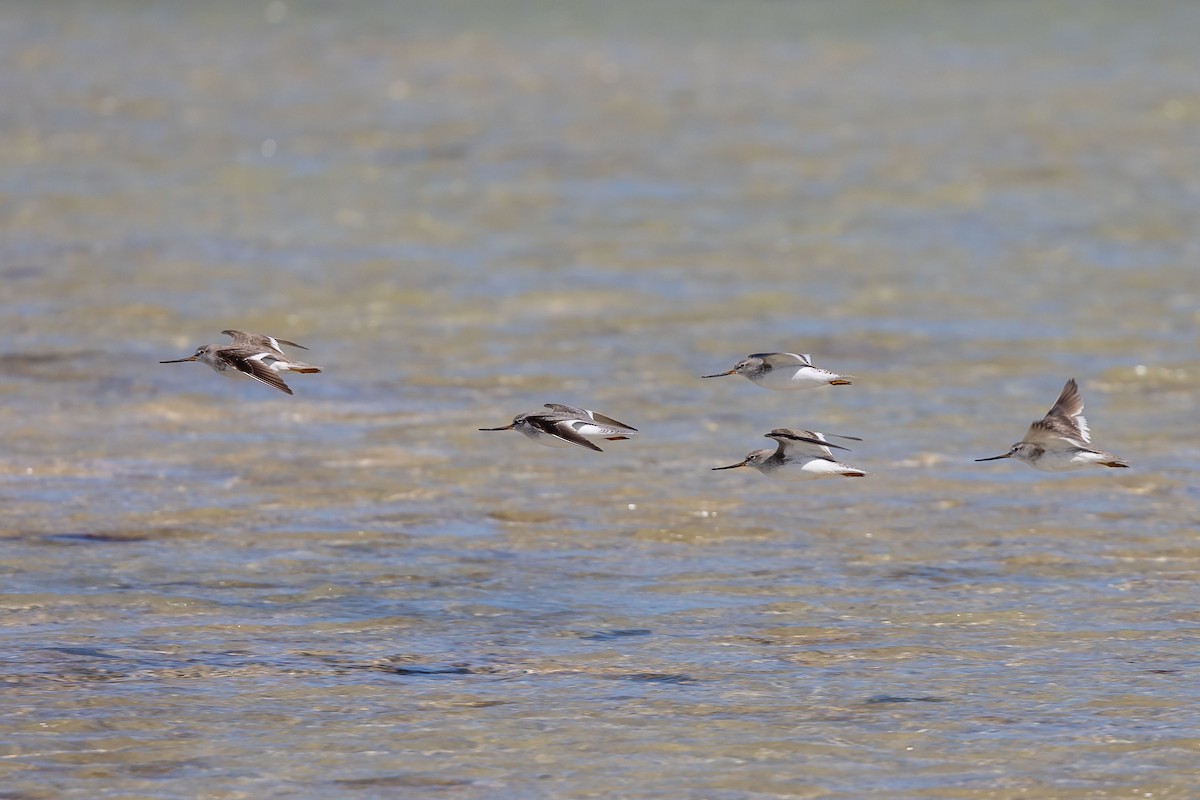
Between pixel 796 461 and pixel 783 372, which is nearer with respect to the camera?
pixel 783 372

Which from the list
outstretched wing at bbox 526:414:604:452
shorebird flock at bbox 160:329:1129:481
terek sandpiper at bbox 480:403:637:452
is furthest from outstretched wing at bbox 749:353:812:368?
outstretched wing at bbox 526:414:604:452

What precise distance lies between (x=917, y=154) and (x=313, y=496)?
12.2m

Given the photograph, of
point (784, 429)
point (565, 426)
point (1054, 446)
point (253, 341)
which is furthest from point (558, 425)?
point (1054, 446)

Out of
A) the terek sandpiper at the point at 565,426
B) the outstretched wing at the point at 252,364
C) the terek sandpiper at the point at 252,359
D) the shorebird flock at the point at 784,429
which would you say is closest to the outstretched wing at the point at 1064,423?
the shorebird flock at the point at 784,429

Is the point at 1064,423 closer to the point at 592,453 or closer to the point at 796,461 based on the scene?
the point at 796,461

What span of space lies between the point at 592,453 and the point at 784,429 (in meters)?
2.81

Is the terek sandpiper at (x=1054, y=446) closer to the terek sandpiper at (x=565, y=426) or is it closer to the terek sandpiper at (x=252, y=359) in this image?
the terek sandpiper at (x=565, y=426)

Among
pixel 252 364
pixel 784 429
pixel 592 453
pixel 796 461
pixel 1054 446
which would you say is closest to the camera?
pixel 252 364

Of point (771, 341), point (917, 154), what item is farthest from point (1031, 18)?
point (771, 341)

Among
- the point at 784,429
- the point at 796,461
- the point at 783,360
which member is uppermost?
the point at 783,360

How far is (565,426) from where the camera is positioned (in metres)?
8.21

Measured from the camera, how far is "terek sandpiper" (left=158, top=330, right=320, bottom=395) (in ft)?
26.6

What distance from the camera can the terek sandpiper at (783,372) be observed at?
8.45 metres

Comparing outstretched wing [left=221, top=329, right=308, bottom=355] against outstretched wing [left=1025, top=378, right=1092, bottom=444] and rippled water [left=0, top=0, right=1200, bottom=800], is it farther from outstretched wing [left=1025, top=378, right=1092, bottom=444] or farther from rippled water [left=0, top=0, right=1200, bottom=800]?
outstretched wing [left=1025, top=378, right=1092, bottom=444]
